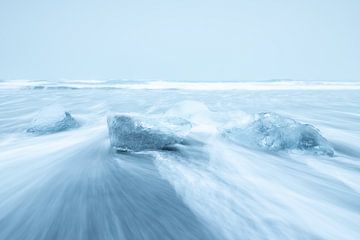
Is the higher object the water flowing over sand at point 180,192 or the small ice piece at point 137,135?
the small ice piece at point 137,135

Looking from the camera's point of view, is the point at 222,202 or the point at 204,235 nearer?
the point at 204,235

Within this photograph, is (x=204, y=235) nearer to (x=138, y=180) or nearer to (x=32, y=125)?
(x=138, y=180)

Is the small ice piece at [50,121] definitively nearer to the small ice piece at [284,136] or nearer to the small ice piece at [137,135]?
the small ice piece at [137,135]

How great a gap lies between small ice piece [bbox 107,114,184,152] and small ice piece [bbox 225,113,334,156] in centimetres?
104

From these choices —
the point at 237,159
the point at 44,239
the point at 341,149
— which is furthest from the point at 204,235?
the point at 341,149

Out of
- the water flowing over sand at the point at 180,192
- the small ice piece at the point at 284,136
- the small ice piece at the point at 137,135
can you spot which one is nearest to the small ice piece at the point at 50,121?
the water flowing over sand at the point at 180,192

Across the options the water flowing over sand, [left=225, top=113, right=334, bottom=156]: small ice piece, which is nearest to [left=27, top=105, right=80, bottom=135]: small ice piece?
the water flowing over sand

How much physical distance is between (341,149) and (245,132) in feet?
4.23

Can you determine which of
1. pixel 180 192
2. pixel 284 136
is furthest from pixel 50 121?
pixel 284 136

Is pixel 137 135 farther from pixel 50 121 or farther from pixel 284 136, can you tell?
pixel 50 121

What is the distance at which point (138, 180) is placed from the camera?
261cm

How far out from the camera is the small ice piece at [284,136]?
3334 millimetres

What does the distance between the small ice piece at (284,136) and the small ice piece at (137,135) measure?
3.41 ft

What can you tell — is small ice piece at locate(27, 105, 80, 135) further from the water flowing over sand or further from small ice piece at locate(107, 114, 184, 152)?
small ice piece at locate(107, 114, 184, 152)
